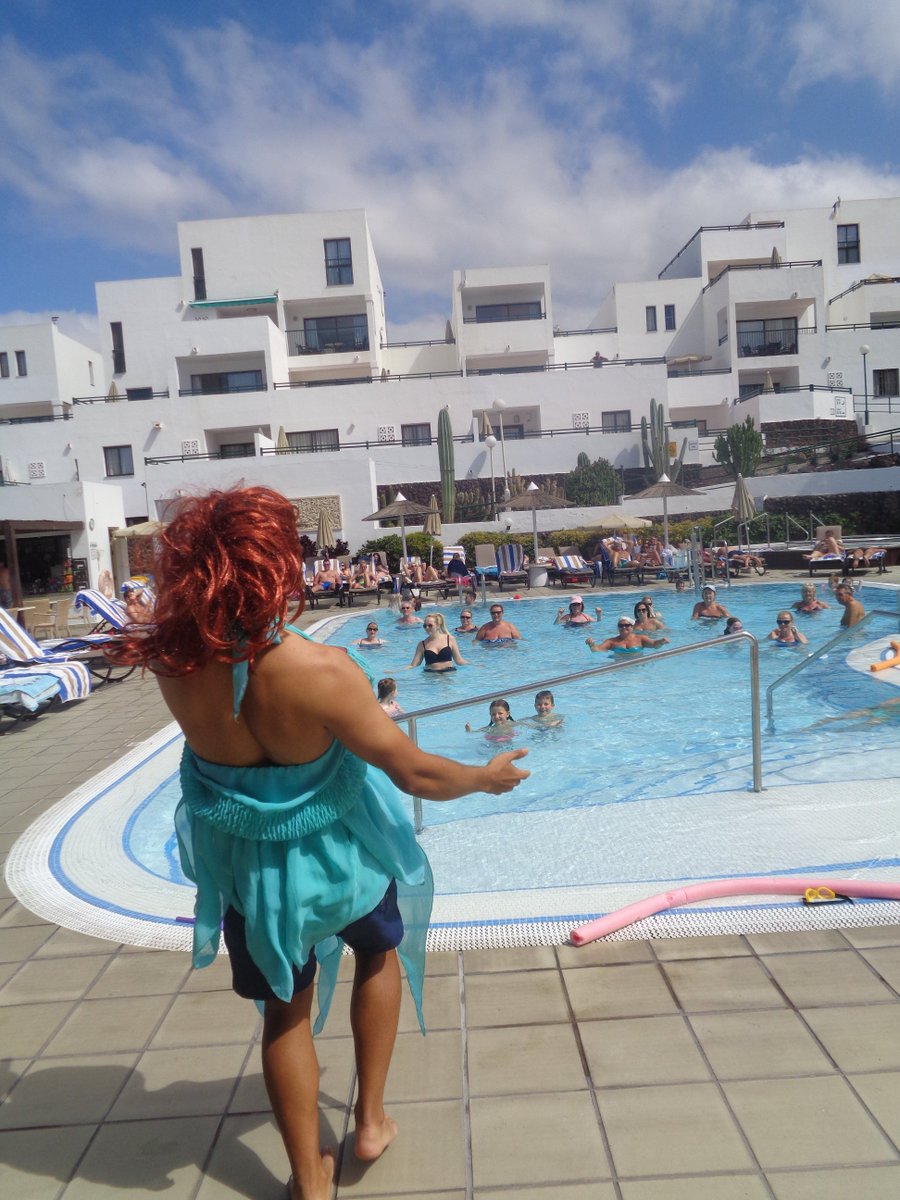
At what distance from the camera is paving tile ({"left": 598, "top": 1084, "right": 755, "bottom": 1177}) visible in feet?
5.95

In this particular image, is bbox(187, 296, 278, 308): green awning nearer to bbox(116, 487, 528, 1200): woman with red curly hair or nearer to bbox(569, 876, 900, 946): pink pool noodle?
bbox(569, 876, 900, 946): pink pool noodle

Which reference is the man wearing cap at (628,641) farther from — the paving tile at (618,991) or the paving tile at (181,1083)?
the paving tile at (181,1083)

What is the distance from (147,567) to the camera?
1.75m

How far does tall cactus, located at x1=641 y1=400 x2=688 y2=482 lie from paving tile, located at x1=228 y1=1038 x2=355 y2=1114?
90.0 feet

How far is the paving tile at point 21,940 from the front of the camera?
10.0 feet

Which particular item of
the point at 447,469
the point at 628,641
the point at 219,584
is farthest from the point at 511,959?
the point at 447,469

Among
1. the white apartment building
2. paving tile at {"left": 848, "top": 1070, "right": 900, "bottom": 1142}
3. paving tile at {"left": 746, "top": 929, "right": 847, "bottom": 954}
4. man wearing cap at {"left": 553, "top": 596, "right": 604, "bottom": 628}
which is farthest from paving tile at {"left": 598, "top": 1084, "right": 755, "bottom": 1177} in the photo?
the white apartment building

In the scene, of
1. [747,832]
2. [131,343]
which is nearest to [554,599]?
[747,832]

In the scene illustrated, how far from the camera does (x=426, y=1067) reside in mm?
2217

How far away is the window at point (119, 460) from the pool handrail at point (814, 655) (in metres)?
28.8

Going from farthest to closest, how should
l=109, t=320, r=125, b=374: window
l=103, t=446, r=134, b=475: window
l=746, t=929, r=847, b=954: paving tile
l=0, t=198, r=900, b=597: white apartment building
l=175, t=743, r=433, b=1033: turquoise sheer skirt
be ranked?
l=109, t=320, r=125, b=374: window, l=103, t=446, r=134, b=475: window, l=0, t=198, r=900, b=597: white apartment building, l=746, t=929, r=847, b=954: paving tile, l=175, t=743, r=433, b=1033: turquoise sheer skirt

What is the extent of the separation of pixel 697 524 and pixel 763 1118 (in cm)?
2355

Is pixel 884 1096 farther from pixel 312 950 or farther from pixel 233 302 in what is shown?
pixel 233 302

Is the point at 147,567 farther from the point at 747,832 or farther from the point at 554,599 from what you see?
the point at 554,599
